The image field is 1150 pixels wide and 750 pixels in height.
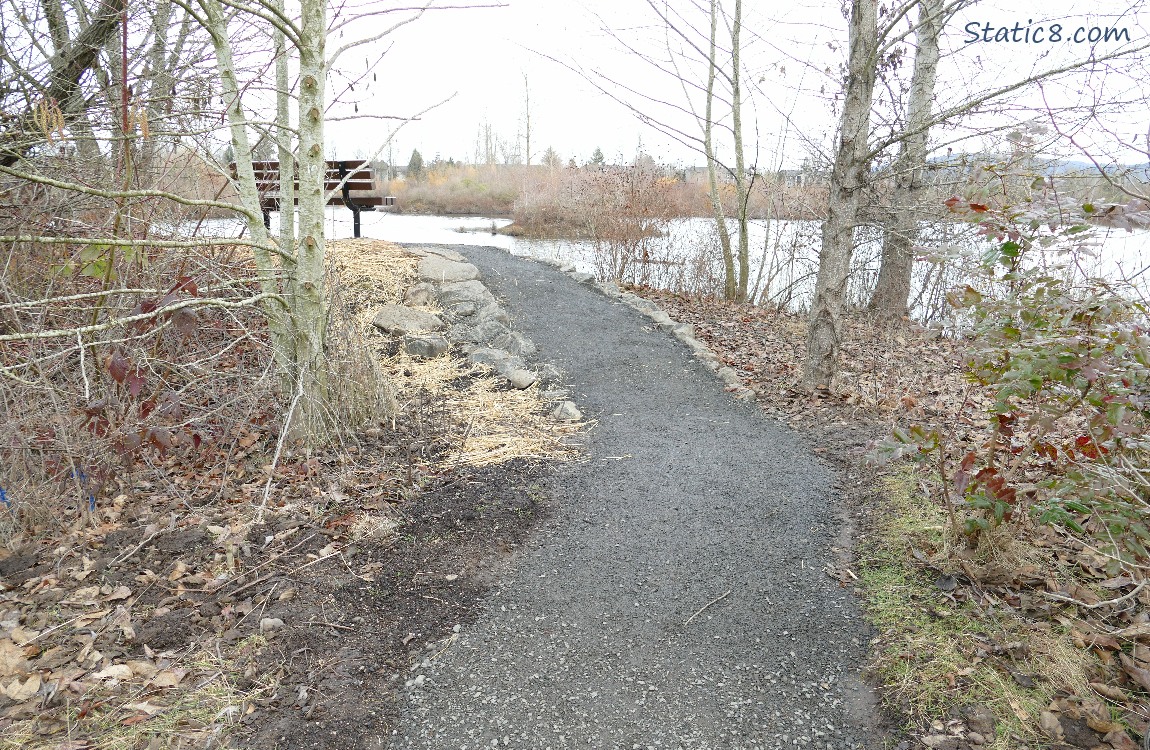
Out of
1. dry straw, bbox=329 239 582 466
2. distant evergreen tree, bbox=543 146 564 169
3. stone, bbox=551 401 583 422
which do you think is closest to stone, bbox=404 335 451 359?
dry straw, bbox=329 239 582 466


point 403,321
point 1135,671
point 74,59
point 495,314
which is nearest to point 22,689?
point 74,59

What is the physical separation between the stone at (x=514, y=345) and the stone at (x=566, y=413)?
1.39 metres

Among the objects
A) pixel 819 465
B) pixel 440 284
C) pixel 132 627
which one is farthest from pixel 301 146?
pixel 440 284

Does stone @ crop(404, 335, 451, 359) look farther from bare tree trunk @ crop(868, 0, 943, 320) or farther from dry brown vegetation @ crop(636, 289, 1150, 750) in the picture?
bare tree trunk @ crop(868, 0, 943, 320)

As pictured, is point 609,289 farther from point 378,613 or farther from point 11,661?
point 11,661

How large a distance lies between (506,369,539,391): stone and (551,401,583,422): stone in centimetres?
51

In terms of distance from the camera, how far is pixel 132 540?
128 inches

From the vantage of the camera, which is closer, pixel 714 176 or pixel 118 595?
pixel 118 595

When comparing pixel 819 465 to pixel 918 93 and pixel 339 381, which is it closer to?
pixel 339 381

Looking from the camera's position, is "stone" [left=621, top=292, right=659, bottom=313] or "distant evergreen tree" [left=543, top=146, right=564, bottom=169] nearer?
"stone" [left=621, top=292, right=659, bottom=313]

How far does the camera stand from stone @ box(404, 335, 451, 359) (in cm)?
637

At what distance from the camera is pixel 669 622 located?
2979 mm

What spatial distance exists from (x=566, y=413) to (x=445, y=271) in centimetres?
382

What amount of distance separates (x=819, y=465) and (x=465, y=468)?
7.49 feet
